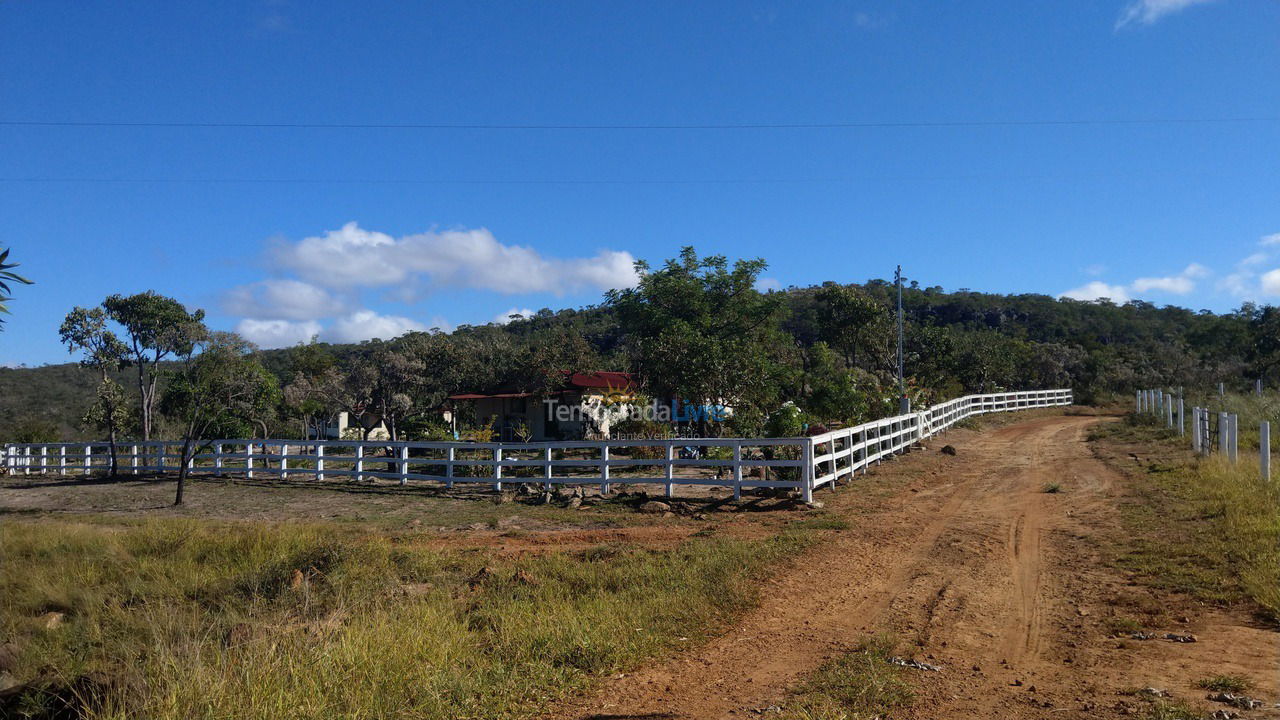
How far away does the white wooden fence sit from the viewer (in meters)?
14.5

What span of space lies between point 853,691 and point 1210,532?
23.3 ft

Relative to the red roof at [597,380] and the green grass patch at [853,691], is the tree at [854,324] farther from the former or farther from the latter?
the green grass patch at [853,691]

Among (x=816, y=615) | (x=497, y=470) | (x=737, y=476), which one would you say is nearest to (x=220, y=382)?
(x=497, y=470)

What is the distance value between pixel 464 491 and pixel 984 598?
40.7 feet

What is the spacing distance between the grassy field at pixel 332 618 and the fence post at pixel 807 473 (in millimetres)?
2069

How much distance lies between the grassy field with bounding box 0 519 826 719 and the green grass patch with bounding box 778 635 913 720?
1.38 meters

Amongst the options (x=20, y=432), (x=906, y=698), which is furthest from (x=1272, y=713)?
(x=20, y=432)

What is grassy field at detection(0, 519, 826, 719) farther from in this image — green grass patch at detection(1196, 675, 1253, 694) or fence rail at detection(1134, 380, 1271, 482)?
fence rail at detection(1134, 380, 1271, 482)

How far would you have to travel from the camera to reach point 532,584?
8094 mm

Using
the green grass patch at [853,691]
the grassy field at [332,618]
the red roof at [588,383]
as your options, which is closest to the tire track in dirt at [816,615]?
the green grass patch at [853,691]

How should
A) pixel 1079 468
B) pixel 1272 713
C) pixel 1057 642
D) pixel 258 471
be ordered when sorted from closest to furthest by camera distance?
pixel 1272 713
pixel 1057 642
pixel 1079 468
pixel 258 471

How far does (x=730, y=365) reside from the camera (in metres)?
22.0

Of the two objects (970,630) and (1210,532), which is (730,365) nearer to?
(1210,532)

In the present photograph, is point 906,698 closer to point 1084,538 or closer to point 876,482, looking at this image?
point 1084,538
